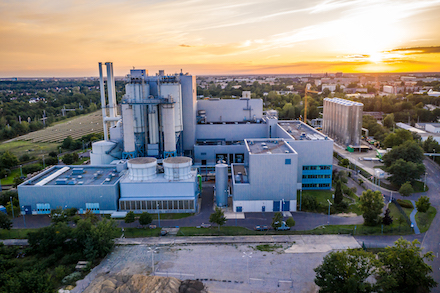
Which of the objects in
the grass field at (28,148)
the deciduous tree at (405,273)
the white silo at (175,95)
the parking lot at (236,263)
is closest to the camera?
the deciduous tree at (405,273)

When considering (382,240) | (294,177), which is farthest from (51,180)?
(382,240)

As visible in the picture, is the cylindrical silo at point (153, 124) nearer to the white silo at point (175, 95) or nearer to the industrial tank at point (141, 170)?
the white silo at point (175, 95)

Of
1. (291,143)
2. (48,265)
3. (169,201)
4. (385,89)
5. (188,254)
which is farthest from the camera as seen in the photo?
(385,89)

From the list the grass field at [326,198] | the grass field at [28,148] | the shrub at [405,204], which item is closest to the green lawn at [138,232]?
the grass field at [326,198]

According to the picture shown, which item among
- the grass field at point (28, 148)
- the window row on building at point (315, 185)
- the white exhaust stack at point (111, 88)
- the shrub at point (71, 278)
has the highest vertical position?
the white exhaust stack at point (111, 88)

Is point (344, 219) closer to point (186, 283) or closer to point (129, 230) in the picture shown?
point (186, 283)

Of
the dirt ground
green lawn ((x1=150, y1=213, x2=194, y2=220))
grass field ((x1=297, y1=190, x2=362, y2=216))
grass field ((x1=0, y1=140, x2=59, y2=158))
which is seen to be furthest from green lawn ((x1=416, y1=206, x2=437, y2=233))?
grass field ((x1=0, y1=140, x2=59, y2=158))

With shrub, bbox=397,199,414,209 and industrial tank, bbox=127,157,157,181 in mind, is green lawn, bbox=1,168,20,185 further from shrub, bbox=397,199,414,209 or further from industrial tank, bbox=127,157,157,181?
shrub, bbox=397,199,414,209
